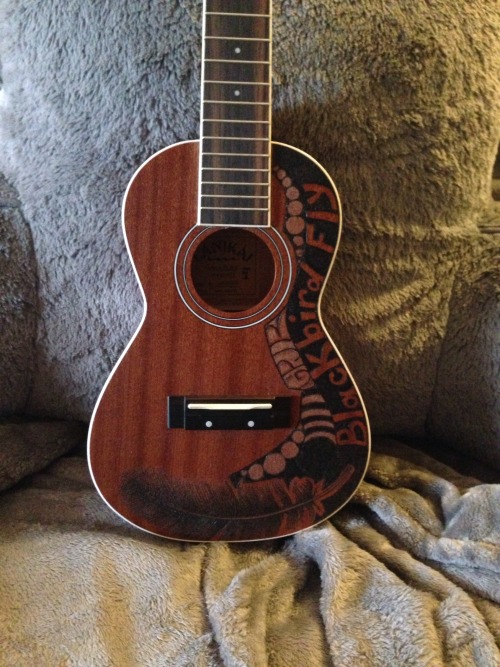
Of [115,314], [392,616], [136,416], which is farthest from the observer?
[115,314]

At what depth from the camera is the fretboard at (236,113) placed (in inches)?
27.4

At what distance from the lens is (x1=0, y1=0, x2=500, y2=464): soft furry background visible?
2.48ft

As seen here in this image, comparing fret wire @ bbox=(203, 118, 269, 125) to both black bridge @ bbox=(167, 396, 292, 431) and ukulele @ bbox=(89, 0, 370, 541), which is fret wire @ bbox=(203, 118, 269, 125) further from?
black bridge @ bbox=(167, 396, 292, 431)

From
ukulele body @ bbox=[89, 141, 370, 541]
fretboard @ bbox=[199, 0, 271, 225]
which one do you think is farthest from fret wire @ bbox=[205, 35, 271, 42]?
ukulele body @ bbox=[89, 141, 370, 541]

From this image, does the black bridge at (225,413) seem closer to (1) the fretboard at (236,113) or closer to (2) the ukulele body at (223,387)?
(2) the ukulele body at (223,387)

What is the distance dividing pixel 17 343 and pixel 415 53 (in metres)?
0.62

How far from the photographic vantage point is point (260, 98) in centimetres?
71

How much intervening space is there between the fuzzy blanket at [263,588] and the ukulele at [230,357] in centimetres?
5

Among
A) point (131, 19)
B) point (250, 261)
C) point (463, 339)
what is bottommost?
point (463, 339)

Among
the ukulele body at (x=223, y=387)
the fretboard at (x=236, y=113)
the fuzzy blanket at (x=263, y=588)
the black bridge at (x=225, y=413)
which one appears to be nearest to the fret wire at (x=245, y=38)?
the fretboard at (x=236, y=113)

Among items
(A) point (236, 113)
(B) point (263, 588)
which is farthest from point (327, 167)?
(B) point (263, 588)

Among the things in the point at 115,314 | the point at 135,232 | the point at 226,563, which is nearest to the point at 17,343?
the point at 115,314

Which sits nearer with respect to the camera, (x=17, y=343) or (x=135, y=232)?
(x=135, y=232)

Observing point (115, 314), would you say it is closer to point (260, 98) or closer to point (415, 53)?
point (260, 98)
